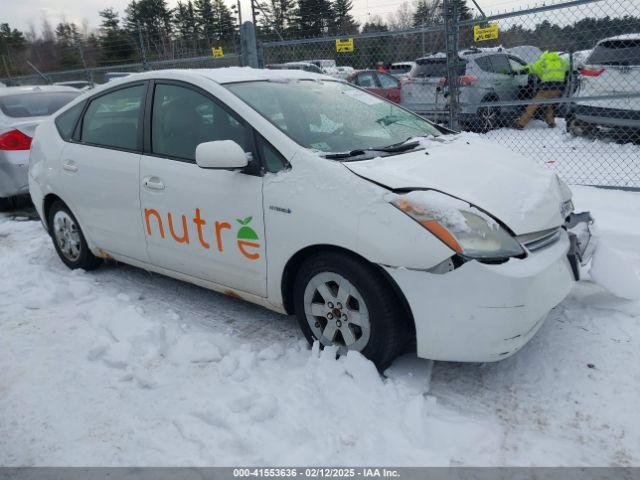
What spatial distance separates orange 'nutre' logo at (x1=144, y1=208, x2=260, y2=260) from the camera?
315 centimetres

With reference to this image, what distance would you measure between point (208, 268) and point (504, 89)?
348 inches

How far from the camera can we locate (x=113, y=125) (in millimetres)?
4078

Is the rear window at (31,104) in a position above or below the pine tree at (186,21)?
below

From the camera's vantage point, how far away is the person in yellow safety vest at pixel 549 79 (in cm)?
990

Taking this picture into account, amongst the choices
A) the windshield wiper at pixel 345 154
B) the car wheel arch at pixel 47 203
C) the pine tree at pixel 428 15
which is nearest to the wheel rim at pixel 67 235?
the car wheel arch at pixel 47 203

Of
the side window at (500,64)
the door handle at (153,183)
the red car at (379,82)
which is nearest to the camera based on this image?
the door handle at (153,183)

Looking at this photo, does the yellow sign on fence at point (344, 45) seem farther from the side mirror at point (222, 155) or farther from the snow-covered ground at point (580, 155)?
the side mirror at point (222, 155)

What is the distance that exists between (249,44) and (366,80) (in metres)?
6.22

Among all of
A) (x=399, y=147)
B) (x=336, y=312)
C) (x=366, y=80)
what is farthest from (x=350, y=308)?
(x=366, y=80)

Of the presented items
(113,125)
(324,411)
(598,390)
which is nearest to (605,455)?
(598,390)

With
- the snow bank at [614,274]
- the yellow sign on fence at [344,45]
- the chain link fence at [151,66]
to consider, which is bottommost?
the snow bank at [614,274]

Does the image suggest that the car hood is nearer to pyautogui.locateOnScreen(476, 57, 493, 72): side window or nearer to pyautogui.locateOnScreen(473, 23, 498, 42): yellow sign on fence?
pyautogui.locateOnScreen(473, 23, 498, 42): yellow sign on fence

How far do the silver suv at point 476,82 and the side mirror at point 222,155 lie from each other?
22.4 ft

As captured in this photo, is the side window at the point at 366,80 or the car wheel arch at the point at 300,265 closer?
the car wheel arch at the point at 300,265
